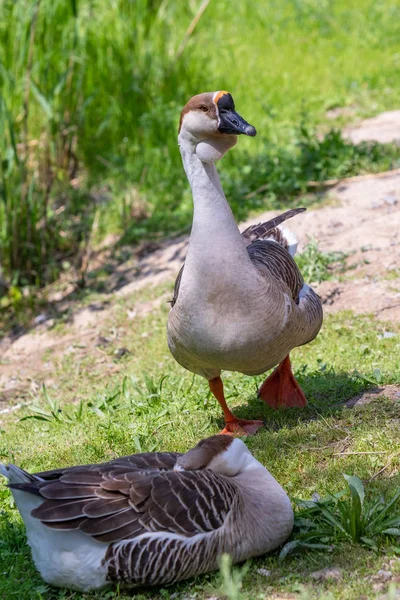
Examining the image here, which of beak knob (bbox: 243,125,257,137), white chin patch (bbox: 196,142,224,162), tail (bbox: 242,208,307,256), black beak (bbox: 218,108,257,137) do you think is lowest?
tail (bbox: 242,208,307,256)

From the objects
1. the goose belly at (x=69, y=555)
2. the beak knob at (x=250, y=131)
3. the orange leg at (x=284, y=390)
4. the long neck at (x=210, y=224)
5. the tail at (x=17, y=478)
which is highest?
the beak knob at (x=250, y=131)

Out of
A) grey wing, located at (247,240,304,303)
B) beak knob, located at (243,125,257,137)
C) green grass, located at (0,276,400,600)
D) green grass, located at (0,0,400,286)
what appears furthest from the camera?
green grass, located at (0,0,400,286)

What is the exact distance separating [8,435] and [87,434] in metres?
0.76

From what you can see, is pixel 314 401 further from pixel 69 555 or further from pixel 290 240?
pixel 69 555

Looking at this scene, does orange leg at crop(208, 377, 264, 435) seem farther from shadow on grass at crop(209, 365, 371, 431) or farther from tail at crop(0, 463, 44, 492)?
tail at crop(0, 463, 44, 492)

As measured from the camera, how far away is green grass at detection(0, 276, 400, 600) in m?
3.61

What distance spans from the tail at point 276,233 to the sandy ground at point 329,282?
112 cm

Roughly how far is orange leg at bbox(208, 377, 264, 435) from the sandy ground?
76.9 inches

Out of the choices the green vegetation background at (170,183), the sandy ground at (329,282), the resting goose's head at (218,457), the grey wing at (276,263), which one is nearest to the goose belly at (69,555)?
the green vegetation background at (170,183)

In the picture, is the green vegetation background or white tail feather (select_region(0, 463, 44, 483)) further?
the green vegetation background

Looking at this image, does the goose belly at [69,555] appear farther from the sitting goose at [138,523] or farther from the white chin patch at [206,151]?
the white chin patch at [206,151]

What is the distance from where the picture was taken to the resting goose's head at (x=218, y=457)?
3.79 meters

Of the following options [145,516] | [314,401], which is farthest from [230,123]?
[145,516]

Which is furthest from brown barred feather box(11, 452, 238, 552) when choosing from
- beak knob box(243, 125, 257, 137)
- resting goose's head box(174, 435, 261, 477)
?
beak knob box(243, 125, 257, 137)
